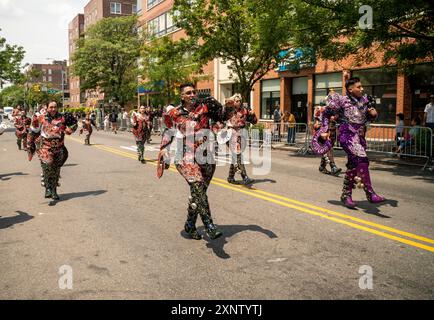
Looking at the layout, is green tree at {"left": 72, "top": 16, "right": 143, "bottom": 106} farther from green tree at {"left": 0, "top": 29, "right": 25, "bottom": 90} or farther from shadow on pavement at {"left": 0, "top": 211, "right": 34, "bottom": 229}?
shadow on pavement at {"left": 0, "top": 211, "right": 34, "bottom": 229}

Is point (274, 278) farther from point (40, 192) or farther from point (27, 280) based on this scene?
point (40, 192)

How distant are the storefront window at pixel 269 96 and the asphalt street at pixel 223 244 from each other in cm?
2030

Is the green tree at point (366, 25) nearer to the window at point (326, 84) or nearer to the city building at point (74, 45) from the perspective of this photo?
the window at point (326, 84)

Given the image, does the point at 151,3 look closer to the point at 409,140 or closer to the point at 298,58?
the point at 298,58

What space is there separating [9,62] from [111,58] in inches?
432

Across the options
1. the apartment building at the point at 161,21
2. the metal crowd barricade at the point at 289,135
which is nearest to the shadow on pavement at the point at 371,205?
the metal crowd barricade at the point at 289,135

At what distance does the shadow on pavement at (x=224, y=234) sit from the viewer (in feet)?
16.6

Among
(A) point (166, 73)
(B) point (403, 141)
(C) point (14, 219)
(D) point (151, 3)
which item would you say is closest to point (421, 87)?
(B) point (403, 141)

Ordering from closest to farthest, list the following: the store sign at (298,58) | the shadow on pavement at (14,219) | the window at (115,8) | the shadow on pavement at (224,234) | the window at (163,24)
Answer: the shadow on pavement at (224,234)
the shadow on pavement at (14,219)
the store sign at (298,58)
the window at (163,24)
the window at (115,8)

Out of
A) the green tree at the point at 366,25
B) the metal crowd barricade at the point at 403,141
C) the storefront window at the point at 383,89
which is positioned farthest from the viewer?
the storefront window at the point at 383,89

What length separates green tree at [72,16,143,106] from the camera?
49469mm

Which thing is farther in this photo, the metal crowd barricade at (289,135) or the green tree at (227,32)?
the green tree at (227,32)

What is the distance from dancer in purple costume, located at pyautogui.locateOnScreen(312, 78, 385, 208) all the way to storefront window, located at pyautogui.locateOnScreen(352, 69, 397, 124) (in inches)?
597

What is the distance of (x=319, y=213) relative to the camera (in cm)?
682
